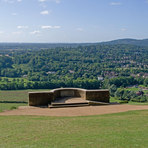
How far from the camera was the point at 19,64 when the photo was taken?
142500mm

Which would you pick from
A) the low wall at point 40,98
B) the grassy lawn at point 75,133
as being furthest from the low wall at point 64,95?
the grassy lawn at point 75,133

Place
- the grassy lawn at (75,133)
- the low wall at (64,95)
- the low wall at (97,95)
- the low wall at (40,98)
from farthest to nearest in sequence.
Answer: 1. the low wall at (97,95)
2. the low wall at (64,95)
3. the low wall at (40,98)
4. the grassy lawn at (75,133)

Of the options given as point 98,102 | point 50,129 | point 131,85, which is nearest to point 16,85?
point 131,85

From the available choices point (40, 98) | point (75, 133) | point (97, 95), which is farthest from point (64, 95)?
point (75, 133)

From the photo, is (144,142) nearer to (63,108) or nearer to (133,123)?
(133,123)

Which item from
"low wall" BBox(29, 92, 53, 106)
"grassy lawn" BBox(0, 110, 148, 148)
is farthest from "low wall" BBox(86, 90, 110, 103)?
"grassy lawn" BBox(0, 110, 148, 148)

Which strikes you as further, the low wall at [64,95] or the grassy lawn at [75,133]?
the low wall at [64,95]

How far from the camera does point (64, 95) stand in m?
19.5

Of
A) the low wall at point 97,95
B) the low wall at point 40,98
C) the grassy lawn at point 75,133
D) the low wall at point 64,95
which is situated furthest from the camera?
the low wall at point 97,95

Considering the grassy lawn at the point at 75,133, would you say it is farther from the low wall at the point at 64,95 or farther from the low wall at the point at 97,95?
the low wall at the point at 97,95

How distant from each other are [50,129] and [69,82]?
6992 cm

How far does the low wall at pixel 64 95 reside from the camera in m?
17.1

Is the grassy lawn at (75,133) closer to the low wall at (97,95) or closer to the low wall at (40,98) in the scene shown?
the low wall at (40,98)

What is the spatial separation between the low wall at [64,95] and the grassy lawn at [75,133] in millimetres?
5872
